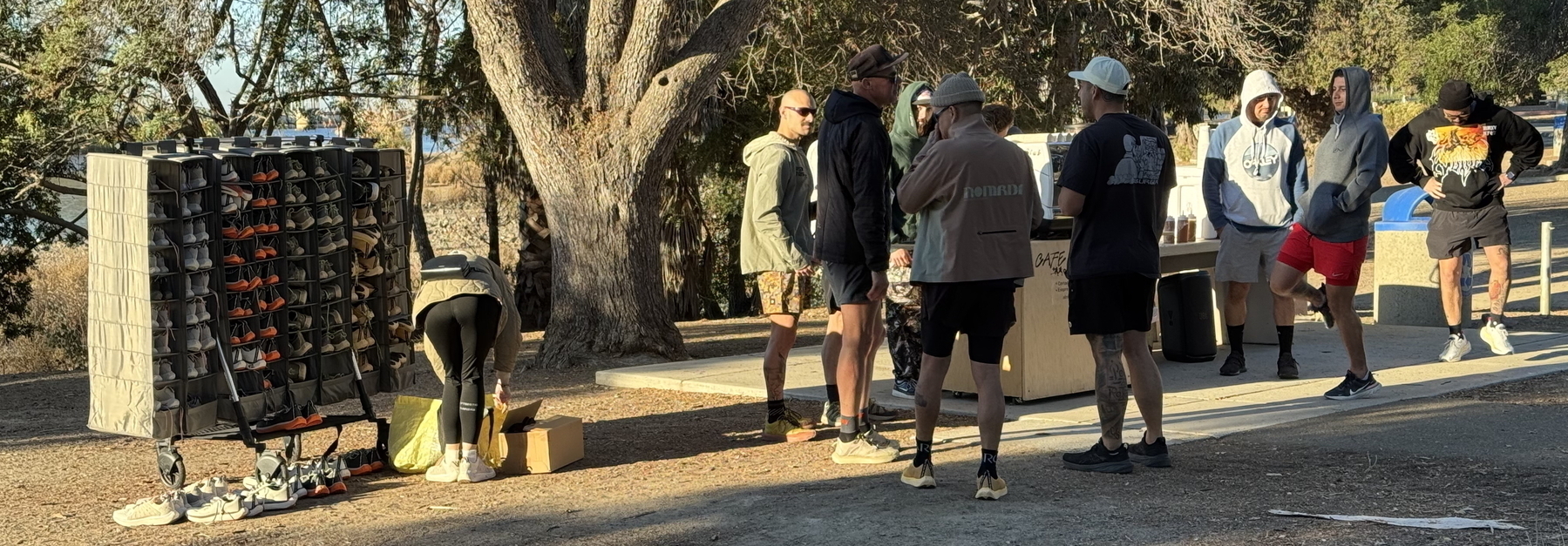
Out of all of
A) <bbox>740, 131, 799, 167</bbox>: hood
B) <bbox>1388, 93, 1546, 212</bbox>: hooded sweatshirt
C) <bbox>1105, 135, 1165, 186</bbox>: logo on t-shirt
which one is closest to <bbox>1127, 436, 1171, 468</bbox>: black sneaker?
<bbox>1105, 135, 1165, 186</bbox>: logo on t-shirt

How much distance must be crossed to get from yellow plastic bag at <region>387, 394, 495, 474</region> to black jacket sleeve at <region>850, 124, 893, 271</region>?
6.66ft

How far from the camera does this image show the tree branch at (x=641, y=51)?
11.9m

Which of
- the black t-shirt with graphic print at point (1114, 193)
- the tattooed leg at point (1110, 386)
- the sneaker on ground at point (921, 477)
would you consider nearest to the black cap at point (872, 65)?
the black t-shirt with graphic print at point (1114, 193)

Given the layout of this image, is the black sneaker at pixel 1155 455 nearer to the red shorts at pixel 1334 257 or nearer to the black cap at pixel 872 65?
the black cap at pixel 872 65

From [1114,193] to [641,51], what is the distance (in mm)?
6048

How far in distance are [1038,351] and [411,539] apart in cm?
420

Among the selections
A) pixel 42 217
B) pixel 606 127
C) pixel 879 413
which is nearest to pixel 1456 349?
pixel 879 413

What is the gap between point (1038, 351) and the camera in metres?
8.94

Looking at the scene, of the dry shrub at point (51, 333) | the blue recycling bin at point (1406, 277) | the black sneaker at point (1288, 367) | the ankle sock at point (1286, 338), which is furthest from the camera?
the dry shrub at point (51, 333)

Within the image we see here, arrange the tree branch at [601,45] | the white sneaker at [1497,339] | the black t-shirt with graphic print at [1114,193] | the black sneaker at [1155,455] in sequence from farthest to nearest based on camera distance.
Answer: the tree branch at [601,45] < the white sneaker at [1497,339] < the black sneaker at [1155,455] < the black t-shirt with graphic print at [1114,193]

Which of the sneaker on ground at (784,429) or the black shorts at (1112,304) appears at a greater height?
the black shorts at (1112,304)

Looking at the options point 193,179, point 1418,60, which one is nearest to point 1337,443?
point 193,179

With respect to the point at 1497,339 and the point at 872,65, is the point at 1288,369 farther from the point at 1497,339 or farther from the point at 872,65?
the point at 872,65

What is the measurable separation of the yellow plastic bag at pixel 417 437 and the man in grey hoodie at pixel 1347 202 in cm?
478
